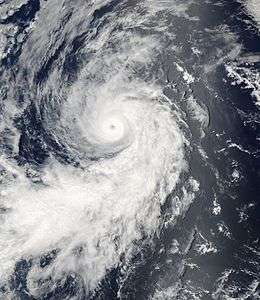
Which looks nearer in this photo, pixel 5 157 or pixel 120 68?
pixel 5 157

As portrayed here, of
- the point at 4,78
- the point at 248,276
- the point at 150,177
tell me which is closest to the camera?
the point at 248,276

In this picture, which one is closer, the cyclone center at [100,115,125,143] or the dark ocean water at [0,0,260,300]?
the dark ocean water at [0,0,260,300]

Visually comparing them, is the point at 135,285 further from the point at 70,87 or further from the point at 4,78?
the point at 4,78

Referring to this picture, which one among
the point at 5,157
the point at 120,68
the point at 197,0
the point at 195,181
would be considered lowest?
the point at 5,157

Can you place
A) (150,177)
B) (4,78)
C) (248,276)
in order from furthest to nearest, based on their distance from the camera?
(4,78)
(150,177)
(248,276)

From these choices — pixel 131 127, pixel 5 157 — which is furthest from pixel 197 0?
pixel 5 157

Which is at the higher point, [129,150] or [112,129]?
[112,129]

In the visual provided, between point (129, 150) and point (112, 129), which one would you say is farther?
point (112, 129)

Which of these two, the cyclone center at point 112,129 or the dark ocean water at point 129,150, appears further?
the cyclone center at point 112,129
